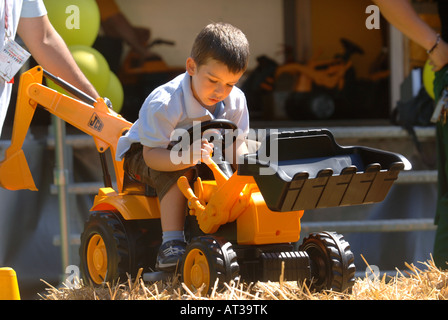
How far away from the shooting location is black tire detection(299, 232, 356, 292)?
76.3 inches

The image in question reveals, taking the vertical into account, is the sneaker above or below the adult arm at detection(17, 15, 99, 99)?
below

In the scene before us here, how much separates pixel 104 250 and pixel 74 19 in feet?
5.74

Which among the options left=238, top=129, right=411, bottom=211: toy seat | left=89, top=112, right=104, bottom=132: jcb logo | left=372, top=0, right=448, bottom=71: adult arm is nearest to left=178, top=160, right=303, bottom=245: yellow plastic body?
left=238, top=129, right=411, bottom=211: toy seat

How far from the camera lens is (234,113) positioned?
2.20 m

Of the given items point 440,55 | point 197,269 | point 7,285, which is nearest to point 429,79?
point 440,55

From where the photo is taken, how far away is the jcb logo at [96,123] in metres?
2.34

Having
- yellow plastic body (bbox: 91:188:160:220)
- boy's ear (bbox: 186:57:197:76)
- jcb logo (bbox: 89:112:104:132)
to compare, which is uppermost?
boy's ear (bbox: 186:57:197:76)

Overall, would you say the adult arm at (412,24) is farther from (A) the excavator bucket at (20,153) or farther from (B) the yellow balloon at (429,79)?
(A) the excavator bucket at (20,153)

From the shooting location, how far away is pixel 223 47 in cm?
192

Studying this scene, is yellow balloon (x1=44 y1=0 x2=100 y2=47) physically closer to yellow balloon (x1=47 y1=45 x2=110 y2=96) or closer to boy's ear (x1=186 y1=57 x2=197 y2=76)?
yellow balloon (x1=47 y1=45 x2=110 y2=96)

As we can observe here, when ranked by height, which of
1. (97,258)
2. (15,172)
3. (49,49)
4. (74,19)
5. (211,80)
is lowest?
(97,258)

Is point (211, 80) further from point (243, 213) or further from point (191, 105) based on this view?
point (243, 213)

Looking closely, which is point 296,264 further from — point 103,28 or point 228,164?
point 103,28

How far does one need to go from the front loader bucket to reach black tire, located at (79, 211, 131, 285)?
306mm
